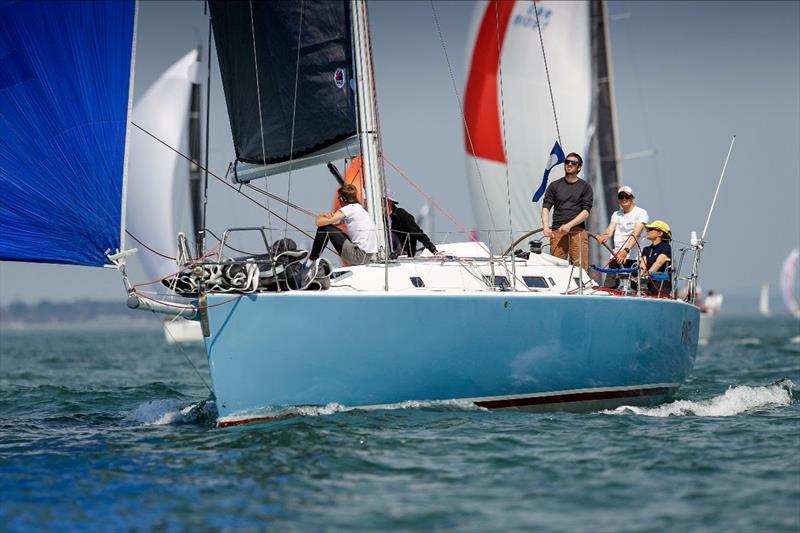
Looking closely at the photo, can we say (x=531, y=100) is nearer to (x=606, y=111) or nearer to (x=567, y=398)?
(x=606, y=111)

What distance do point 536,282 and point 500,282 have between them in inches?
16.1

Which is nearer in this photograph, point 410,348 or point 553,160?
point 410,348

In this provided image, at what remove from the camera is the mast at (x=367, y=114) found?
11281 mm

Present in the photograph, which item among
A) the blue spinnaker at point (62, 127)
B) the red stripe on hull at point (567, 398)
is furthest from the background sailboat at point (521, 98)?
the blue spinnaker at point (62, 127)

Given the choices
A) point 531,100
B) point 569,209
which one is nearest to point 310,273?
point 569,209

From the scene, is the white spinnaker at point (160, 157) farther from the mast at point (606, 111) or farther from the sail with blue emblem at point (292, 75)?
the sail with blue emblem at point (292, 75)

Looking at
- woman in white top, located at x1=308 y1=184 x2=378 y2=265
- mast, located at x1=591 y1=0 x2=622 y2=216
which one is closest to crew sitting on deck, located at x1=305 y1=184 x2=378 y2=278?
woman in white top, located at x1=308 y1=184 x2=378 y2=265

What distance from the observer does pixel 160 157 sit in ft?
104

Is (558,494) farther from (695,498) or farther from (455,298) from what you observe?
(455,298)

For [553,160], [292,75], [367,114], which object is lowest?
[553,160]

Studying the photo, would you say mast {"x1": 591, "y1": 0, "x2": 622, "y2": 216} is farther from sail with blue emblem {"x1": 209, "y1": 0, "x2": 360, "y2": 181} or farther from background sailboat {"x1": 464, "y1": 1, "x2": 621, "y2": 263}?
sail with blue emblem {"x1": 209, "y1": 0, "x2": 360, "y2": 181}

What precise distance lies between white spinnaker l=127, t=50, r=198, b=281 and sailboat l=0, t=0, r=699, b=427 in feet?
64.2

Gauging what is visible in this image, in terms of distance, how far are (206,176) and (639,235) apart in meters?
4.80

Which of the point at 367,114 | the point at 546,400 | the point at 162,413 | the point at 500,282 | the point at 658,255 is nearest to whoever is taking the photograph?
the point at 546,400
